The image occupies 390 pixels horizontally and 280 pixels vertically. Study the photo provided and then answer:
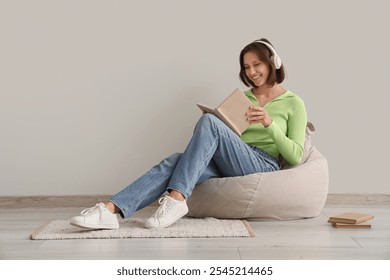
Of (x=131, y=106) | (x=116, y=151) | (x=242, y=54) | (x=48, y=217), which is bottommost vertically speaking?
(x=48, y=217)

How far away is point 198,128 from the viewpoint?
10.6 feet

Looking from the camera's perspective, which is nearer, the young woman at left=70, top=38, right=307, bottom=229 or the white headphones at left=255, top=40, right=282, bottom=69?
the young woman at left=70, top=38, right=307, bottom=229

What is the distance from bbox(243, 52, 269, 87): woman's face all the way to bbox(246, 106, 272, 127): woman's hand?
35 cm

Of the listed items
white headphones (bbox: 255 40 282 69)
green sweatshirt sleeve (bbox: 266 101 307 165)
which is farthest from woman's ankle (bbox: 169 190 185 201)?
white headphones (bbox: 255 40 282 69)

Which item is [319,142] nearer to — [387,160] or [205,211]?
[387,160]

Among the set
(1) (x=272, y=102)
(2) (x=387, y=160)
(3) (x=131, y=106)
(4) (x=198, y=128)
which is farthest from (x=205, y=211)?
(2) (x=387, y=160)

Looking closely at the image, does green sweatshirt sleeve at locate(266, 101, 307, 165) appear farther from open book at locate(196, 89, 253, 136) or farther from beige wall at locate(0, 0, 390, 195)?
beige wall at locate(0, 0, 390, 195)

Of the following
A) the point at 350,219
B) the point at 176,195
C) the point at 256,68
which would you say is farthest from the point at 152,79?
the point at 350,219

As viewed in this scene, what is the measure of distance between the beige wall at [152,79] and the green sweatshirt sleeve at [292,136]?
0.52 meters

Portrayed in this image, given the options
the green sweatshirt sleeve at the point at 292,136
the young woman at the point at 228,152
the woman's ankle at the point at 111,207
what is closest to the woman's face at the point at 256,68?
the young woman at the point at 228,152

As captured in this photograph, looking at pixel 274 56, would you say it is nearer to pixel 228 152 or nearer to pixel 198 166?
pixel 228 152

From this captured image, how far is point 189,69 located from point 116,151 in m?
0.64

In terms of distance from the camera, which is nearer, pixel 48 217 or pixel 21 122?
pixel 48 217

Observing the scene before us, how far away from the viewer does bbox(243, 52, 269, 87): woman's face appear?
11.7 feet
